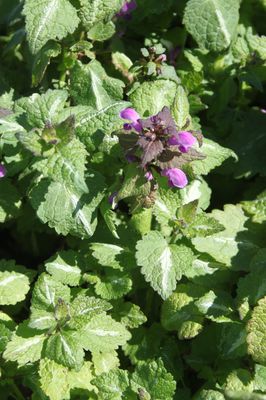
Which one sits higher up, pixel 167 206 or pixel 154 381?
pixel 167 206

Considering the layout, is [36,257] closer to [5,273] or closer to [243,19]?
[5,273]

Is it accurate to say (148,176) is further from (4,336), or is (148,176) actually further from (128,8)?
(128,8)

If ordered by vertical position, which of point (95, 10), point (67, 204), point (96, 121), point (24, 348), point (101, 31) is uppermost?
point (95, 10)

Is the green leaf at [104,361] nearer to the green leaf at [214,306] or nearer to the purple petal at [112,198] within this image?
the green leaf at [214,306]

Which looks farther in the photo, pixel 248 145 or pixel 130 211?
pixel 248 145

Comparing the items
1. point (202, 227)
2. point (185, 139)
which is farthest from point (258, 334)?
point (185, 139)

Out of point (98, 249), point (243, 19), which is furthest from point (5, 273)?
point (243, 19)

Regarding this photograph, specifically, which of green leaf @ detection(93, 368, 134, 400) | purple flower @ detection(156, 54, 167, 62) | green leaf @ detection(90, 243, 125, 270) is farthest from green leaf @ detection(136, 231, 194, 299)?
purple flower @ detection(156, 54, 167, 62)
